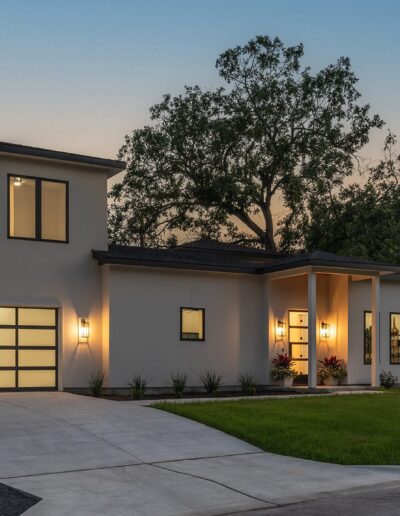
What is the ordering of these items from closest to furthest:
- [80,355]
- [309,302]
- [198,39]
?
[80,355] < [309,302] < [198,39]

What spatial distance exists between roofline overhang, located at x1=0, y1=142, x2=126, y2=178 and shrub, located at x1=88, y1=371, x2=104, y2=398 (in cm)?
548

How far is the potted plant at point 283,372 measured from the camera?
856 inches

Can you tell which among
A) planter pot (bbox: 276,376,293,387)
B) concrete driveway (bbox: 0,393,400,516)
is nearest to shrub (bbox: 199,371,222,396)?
planter pot (bbox: 276,376,293,387)

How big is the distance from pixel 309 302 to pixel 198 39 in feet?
32.4

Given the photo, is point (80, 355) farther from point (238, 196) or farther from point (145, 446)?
point (238, 196)

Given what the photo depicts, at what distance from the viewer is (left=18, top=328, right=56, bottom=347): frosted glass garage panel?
18.8 metres

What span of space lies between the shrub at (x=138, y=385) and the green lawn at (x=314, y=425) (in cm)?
248

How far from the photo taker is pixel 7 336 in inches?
736

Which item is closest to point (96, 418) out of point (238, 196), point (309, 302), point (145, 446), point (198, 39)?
point (145, 446)

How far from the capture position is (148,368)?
20.0 m

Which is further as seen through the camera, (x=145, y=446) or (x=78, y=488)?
(x=145, y=446)

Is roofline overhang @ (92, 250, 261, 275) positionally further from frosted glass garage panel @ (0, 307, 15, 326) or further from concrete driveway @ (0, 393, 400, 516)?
concrete driveway @ (0, 393, 400, 516)

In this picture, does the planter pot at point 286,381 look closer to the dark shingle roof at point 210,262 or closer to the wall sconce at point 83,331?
the dark shingle roof at point 210,262

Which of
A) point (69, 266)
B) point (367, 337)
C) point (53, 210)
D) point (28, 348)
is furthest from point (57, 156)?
point (367, 337)
